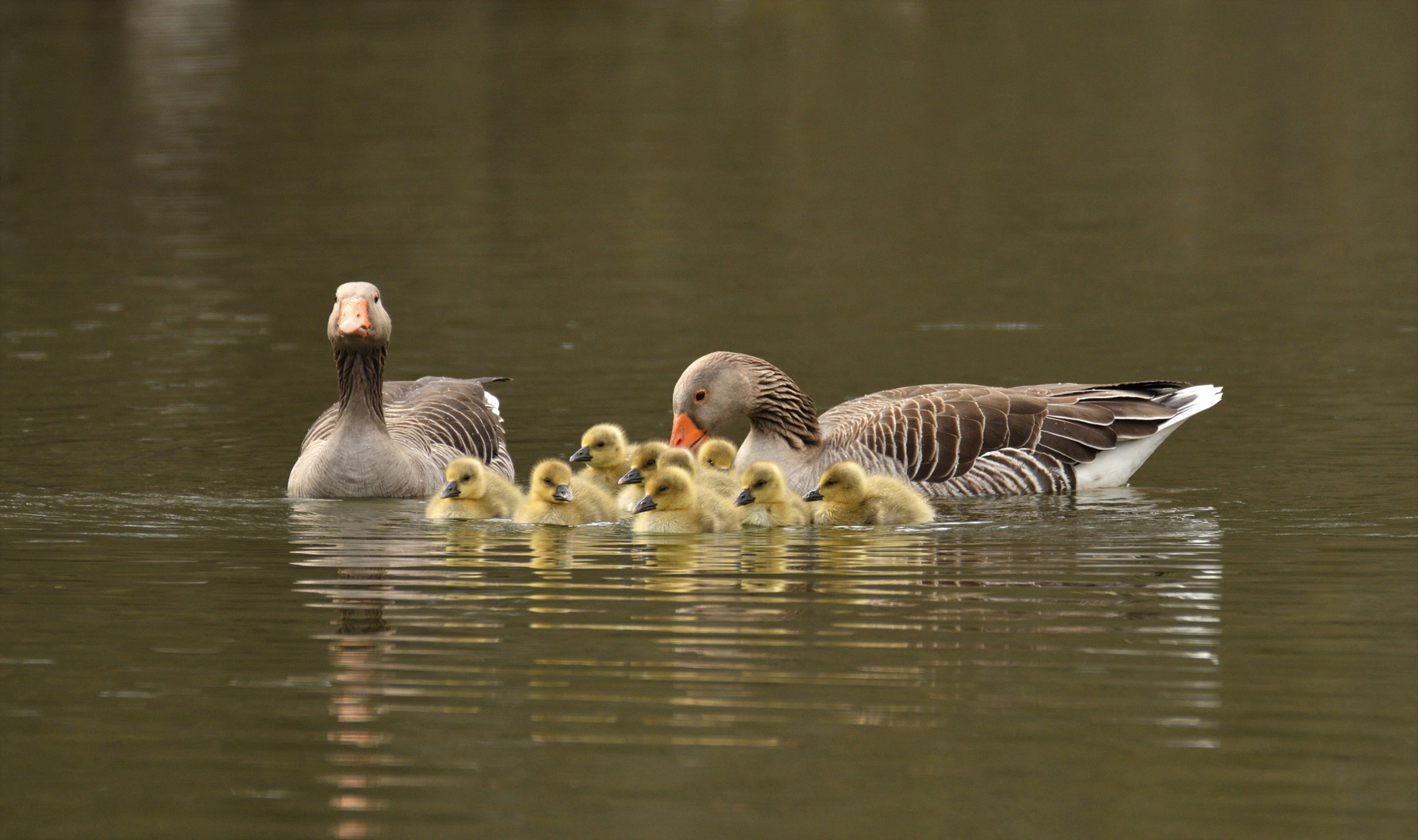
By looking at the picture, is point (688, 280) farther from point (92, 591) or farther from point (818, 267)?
point (92, 591)

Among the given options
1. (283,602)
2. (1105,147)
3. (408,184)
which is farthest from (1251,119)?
(283,602)

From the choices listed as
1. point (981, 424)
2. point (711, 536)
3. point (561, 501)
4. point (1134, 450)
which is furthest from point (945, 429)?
point (561, 501)

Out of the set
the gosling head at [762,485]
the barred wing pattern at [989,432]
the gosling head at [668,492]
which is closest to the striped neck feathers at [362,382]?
the gosling head at [668,492]

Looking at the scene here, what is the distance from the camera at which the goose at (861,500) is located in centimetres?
1351

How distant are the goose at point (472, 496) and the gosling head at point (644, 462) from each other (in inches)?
32.9

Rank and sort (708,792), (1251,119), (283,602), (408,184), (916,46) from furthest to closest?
(916,46) < (1251,119) < (408,184) < (283,602) < (708,792)

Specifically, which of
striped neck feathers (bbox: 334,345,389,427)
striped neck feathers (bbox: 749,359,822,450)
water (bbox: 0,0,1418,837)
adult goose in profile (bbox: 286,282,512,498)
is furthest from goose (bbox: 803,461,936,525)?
striped neck feathers (bbox: 334,345,389,427)

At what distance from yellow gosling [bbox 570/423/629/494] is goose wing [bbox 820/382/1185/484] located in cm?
161

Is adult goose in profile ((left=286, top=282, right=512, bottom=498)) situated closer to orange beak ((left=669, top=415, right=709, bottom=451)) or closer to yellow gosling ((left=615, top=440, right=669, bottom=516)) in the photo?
yellow gosling ((left=615, top=440, right=669, bottom=516))

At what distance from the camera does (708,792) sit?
819 centimetres

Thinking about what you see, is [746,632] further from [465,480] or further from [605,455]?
[605,455]

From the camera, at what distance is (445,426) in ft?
53.4

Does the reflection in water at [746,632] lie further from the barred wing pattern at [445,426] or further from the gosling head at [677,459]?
the barred wing pattern at [445,426]

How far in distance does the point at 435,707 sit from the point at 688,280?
17408mm
